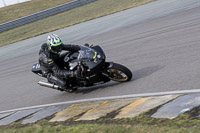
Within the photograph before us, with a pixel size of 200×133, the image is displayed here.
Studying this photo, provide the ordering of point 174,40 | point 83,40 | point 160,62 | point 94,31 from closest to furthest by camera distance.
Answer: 1. point 160,62
2. point 174,40
3. point 83,40
4. point 94,31

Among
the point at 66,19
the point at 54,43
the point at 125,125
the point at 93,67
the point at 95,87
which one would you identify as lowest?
the point at 125,125

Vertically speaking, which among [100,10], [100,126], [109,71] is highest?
[100,10]

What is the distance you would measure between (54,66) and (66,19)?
667 inches

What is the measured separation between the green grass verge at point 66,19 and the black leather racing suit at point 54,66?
13.4 m

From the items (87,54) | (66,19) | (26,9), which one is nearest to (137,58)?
(87,54)

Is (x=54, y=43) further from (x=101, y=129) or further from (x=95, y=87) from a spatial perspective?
(x=101, y=129)

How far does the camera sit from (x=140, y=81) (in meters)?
7.76

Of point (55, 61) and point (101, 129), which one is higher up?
point (55, 61)

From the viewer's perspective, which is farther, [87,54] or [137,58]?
[137,58]

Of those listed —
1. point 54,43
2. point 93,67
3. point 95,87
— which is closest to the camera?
point 93,67

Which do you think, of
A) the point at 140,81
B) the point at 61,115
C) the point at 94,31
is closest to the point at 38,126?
the point at 61,115

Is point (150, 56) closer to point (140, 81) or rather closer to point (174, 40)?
point (174, 40)

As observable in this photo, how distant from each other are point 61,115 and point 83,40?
324 inches

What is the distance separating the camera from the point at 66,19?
24.6m
